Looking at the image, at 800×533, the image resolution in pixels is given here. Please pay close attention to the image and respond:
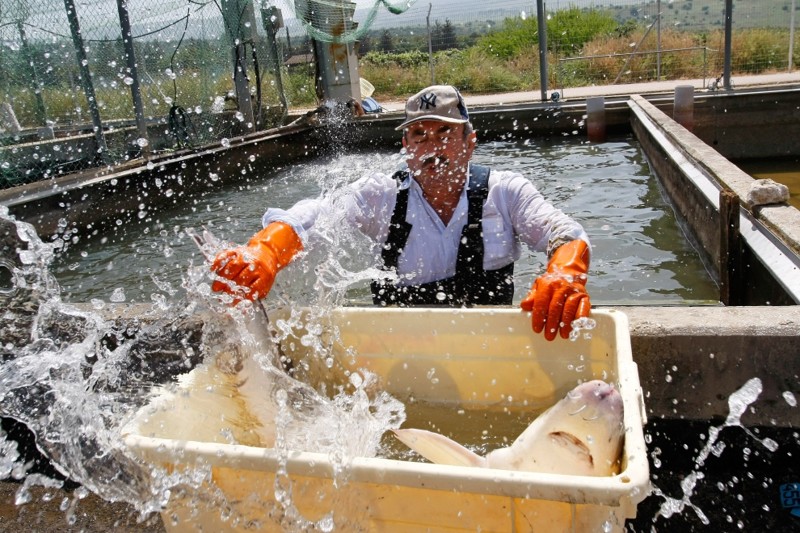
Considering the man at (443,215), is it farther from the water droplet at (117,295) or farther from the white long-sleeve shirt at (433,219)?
the water droplet at (117,295)

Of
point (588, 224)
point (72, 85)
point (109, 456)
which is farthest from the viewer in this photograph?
point (72, 85)

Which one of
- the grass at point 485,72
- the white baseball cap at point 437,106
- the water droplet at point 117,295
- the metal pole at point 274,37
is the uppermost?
the metal pole at point 274,37

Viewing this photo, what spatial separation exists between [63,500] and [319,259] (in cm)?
147

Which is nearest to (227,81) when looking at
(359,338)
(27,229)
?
(27,229)

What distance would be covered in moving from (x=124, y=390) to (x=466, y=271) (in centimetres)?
164

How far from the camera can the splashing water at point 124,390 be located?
1915mm

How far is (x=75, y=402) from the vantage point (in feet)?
7.74

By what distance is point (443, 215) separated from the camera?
3168 mm

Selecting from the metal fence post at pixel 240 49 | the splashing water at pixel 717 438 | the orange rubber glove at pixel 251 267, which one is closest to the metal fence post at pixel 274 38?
the metal fence post at pixel 240 49

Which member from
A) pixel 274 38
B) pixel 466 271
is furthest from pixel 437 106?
pixel 274 38

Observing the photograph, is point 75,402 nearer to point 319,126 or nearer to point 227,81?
point 227,81

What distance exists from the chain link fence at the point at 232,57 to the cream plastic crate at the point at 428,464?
780cm

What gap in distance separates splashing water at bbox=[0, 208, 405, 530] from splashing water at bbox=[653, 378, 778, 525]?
108 centimetres

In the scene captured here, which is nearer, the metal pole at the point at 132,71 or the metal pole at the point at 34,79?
the metal pole at the point at 34,79
